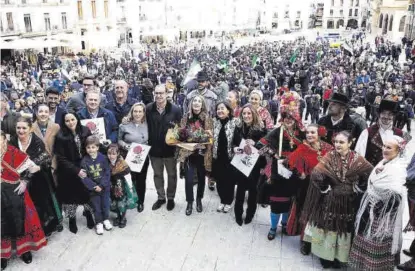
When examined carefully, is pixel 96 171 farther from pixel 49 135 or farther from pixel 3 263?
pixel 3 263

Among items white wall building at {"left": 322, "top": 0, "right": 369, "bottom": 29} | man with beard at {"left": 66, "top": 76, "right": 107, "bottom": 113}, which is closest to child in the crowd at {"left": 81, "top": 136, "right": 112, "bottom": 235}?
man with beard at {"left": 66, "top": 76, "right": 107, "bottom": 113}

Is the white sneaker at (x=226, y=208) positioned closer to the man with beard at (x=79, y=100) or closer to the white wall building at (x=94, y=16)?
the man with beard at (x=79, y=100)

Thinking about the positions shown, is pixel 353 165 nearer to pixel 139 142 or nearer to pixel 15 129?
pixel 139 142

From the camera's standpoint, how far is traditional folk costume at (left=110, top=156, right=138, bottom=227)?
508 centimetres

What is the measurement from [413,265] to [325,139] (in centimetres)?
169

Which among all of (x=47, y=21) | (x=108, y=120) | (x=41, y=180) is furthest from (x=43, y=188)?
(x=47, y=21)

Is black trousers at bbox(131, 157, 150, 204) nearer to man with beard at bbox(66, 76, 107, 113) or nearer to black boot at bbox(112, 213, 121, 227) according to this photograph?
black boot at bbox(112, 213, 121, 227)

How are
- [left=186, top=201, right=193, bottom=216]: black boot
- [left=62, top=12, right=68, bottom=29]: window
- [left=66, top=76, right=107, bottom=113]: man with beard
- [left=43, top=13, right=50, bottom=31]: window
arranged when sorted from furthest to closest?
[left=62, top=12, right=68, bottom=29]: window → [left=43, top=13, right=50, bottom=31]: window → [left=66, top=76, right=107, bottom=113]: man with beard → [left=186, top=201, right=193, bottom=216]: black boot

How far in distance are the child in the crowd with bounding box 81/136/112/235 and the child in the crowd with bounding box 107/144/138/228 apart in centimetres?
14

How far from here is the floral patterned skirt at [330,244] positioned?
4188mm

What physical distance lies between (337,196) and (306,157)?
1.85ft

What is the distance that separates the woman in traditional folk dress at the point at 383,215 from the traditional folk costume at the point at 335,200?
0.11 metres

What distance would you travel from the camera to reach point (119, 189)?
5152 mm

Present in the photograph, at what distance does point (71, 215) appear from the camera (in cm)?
502
